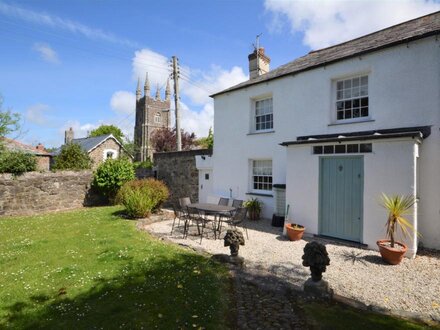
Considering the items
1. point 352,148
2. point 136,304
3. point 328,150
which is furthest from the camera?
point 328,150

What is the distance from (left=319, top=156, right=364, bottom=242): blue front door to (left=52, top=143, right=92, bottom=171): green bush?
14.5 m

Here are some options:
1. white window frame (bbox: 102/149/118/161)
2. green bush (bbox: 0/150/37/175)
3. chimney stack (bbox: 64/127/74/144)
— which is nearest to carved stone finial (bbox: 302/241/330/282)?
green bush (bbox: 0/150/37/175)

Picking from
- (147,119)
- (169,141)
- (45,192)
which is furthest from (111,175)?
(147,119)

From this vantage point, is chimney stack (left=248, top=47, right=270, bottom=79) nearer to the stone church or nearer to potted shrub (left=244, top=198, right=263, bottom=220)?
potted shrub (left=244, top=198, right=263, bottom=220)

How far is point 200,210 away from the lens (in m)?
8.77

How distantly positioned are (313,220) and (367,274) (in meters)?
2.82

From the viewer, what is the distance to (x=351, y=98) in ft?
30.5

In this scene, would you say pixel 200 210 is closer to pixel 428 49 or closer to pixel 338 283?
pixel 338 283

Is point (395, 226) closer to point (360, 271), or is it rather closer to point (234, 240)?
point (360, 271)

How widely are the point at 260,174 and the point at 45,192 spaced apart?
440 inches

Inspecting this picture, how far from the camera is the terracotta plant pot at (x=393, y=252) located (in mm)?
6176

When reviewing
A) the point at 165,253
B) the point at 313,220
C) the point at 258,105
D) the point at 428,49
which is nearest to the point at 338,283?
the point at 313,220

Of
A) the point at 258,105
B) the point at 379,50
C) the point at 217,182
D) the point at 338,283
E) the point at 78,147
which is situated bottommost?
the point at 338,283

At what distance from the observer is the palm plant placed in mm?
6438
